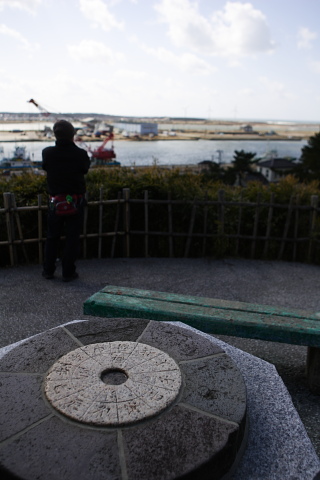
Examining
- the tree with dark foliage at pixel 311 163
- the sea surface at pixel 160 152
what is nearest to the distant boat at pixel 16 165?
the sea surface at pixel 160 152

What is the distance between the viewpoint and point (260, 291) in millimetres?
5371

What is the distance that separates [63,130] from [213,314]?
2.90 meters

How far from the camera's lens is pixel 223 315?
2.98 meters

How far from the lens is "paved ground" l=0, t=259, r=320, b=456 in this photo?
3.73 m

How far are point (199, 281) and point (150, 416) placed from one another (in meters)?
3.67

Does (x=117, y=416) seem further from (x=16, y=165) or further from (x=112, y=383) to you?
(x=16, y=165)

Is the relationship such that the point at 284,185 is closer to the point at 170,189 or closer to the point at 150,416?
the point at 170,189

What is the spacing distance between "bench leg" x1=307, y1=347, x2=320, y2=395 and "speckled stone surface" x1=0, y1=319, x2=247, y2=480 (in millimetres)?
908

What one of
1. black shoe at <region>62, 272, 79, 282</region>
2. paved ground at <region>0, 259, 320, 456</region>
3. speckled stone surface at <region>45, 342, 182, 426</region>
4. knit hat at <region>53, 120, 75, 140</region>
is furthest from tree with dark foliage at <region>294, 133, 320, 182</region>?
speckled stone surface at <region>45, 342, 182, 426</region>

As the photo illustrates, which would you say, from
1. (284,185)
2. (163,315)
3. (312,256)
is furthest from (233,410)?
(284,185)

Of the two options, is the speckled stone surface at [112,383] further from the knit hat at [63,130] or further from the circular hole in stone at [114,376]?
the knit hat at [63,130]

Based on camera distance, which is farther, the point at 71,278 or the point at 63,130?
the point at 71,278

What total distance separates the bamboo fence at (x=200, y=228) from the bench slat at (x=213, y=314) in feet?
10.2

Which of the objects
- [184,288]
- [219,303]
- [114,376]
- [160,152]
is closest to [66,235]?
[184,288]
